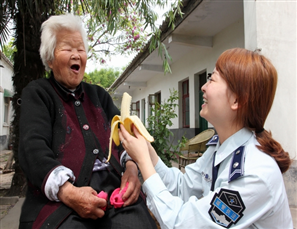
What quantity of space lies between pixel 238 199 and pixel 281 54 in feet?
10.4

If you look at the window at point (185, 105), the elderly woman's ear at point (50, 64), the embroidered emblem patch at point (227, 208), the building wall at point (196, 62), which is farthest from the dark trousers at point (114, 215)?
the window at point (185, 105)

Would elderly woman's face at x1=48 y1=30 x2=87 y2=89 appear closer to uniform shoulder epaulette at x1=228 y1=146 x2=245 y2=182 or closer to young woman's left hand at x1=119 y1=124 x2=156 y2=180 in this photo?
young woman's left hand at x1=119 y1=124 x2=156 y2=180

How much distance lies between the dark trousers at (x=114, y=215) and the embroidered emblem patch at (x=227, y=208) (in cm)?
43

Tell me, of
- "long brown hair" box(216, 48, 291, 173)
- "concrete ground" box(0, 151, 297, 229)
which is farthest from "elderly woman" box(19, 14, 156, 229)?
"concrete ground" box(0, 151, 297, 229)

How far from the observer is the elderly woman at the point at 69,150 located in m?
1.22

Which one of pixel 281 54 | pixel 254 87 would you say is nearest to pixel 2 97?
pixel 281 54

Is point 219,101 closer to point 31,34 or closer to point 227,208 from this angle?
point 227,208

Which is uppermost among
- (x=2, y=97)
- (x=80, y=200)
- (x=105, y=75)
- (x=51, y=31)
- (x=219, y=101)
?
(x=105, y=75)

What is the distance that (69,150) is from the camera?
136cm

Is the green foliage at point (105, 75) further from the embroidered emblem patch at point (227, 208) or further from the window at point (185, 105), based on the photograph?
the embroidered emblem patch at point (227, 208)

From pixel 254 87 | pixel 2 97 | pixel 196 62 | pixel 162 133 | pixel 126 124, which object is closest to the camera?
pixel 254 87

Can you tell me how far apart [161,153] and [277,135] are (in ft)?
5.33

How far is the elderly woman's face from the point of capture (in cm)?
151

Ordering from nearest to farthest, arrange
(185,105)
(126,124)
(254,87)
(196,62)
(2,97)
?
(254,87) → (126,124) → (196,62) → (185,105) → (2,97)
